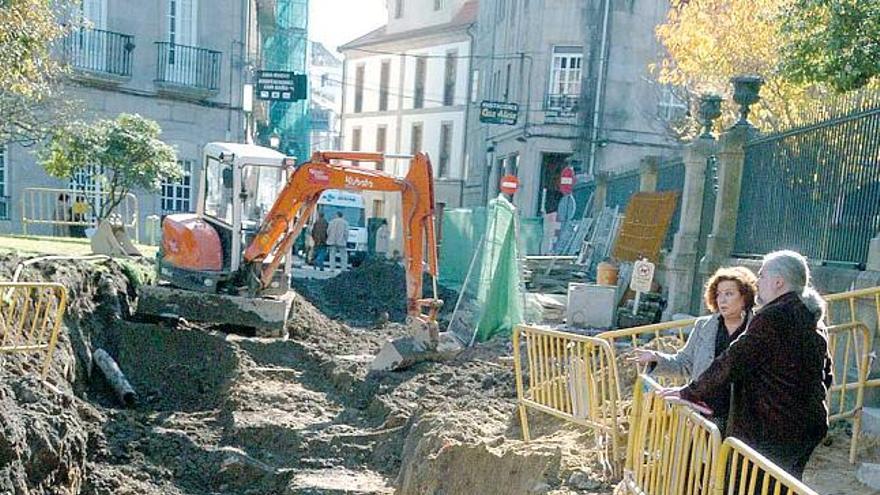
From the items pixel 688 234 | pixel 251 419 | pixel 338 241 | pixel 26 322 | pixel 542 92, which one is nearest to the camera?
pixel 26 322

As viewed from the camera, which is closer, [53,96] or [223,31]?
[53,96]

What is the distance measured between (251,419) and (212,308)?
3406 millimetres

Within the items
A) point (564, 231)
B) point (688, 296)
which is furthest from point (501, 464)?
point (564, 231)

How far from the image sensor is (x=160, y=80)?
78.0 feet

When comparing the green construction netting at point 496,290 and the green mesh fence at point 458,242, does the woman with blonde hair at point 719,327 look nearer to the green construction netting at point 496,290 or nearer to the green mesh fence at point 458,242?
the green construction netting at point 496,290

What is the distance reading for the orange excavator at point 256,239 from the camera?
11.9 meters

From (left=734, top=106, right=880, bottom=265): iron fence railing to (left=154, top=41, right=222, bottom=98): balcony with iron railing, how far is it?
17.1 meters

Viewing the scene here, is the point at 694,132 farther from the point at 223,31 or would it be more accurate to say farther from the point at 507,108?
the point at 223,31

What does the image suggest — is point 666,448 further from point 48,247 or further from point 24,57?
point 48,247

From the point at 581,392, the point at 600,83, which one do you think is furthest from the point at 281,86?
the point at 581,392

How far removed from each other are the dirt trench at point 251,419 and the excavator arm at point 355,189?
3.42 feet

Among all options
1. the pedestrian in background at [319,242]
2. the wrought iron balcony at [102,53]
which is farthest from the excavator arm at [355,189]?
the pedestrian in background at [319,242]

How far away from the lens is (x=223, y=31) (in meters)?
25.1

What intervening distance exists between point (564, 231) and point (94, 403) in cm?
1451
